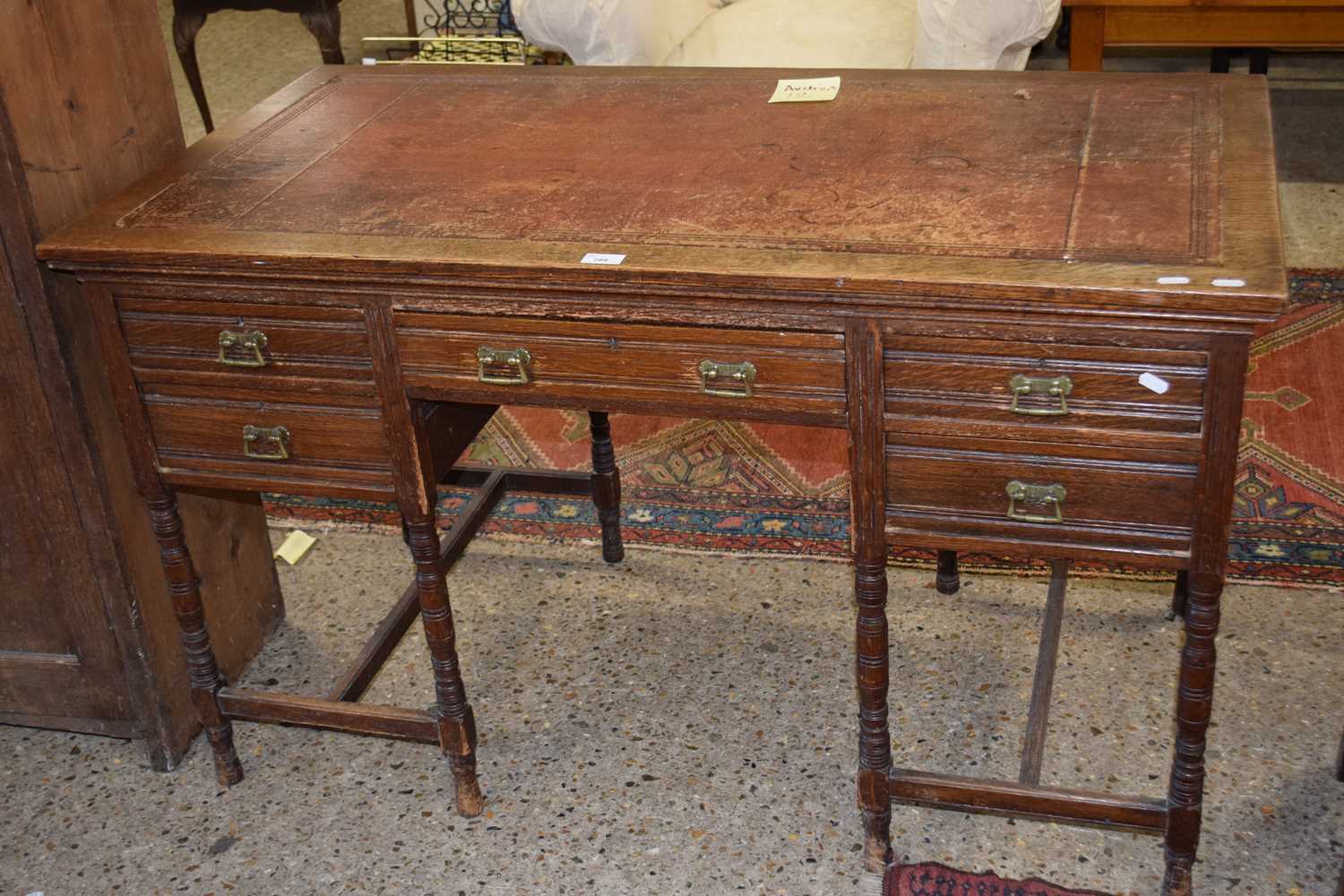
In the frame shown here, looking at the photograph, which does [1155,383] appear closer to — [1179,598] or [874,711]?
[874,711]

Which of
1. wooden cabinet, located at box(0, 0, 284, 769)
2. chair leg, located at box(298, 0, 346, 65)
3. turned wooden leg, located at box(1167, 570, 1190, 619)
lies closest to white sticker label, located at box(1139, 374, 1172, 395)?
turned wooden leg, located at box(1167, 570, 1190, 619)

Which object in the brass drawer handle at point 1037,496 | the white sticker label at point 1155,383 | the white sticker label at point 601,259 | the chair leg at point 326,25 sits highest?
the white sticker label at point 601,259

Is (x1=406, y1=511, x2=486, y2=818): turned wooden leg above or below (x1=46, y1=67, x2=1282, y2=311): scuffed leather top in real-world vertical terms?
below

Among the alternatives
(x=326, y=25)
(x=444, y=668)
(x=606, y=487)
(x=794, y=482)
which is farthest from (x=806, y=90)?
(x=326, y=25)

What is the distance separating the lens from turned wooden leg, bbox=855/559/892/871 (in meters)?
2.18

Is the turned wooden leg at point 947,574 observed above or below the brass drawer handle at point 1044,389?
below

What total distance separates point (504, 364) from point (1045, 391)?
76 centimetres

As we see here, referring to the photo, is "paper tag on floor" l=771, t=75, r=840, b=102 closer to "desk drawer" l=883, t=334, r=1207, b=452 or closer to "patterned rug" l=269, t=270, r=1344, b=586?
"desk drawer" l=883, t=334, r=1207, b=452

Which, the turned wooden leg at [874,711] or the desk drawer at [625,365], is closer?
the desk drawer at [625,365]

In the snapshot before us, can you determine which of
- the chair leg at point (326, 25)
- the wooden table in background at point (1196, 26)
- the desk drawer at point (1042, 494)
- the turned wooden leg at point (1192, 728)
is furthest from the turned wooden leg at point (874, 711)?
the chair leg at point (326, 25)

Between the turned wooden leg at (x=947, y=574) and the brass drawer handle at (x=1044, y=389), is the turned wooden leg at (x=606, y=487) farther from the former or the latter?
the brass drawer handle at (x=1044, y=389)

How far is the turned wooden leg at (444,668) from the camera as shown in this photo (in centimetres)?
236

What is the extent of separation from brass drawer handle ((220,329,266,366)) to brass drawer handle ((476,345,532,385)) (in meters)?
0.34

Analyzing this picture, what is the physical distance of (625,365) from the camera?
6.82ft
